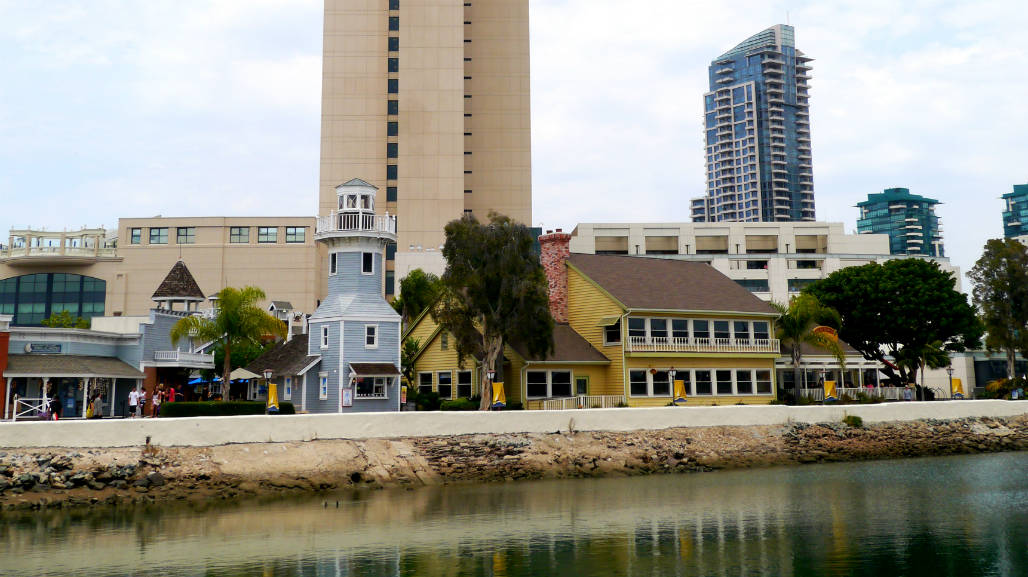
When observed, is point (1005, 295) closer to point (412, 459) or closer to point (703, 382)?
point (703, 382)

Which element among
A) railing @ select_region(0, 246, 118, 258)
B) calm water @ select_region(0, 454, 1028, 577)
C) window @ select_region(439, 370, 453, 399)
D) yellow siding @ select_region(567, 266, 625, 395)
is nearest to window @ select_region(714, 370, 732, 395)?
yellow siding @ select_region(567, 266, 625, 395)

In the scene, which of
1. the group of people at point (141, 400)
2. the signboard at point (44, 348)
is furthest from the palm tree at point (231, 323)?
the signboard at point (44, 348)

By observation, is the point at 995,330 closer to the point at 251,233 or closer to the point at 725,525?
the point at 725,525

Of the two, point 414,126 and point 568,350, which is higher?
point 414,126

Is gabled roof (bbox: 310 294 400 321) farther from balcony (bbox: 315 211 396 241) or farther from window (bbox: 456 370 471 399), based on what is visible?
window (bbox: 456 370 471 399)

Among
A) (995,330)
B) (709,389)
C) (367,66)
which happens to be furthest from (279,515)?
(367,66)

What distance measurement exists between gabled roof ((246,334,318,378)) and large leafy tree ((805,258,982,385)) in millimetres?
40484

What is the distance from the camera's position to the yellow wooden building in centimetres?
4806

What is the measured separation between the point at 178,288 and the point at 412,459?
1115 inches

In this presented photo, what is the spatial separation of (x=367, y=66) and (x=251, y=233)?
26822 millimetres

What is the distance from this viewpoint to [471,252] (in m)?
45.2

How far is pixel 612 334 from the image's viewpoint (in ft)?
162

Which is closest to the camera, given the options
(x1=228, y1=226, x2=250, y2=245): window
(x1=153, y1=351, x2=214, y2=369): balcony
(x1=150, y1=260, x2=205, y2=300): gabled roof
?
(x1=153, y1=351, x2=214, y2=369): balcony

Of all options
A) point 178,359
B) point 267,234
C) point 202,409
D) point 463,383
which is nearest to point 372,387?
point 463,383
